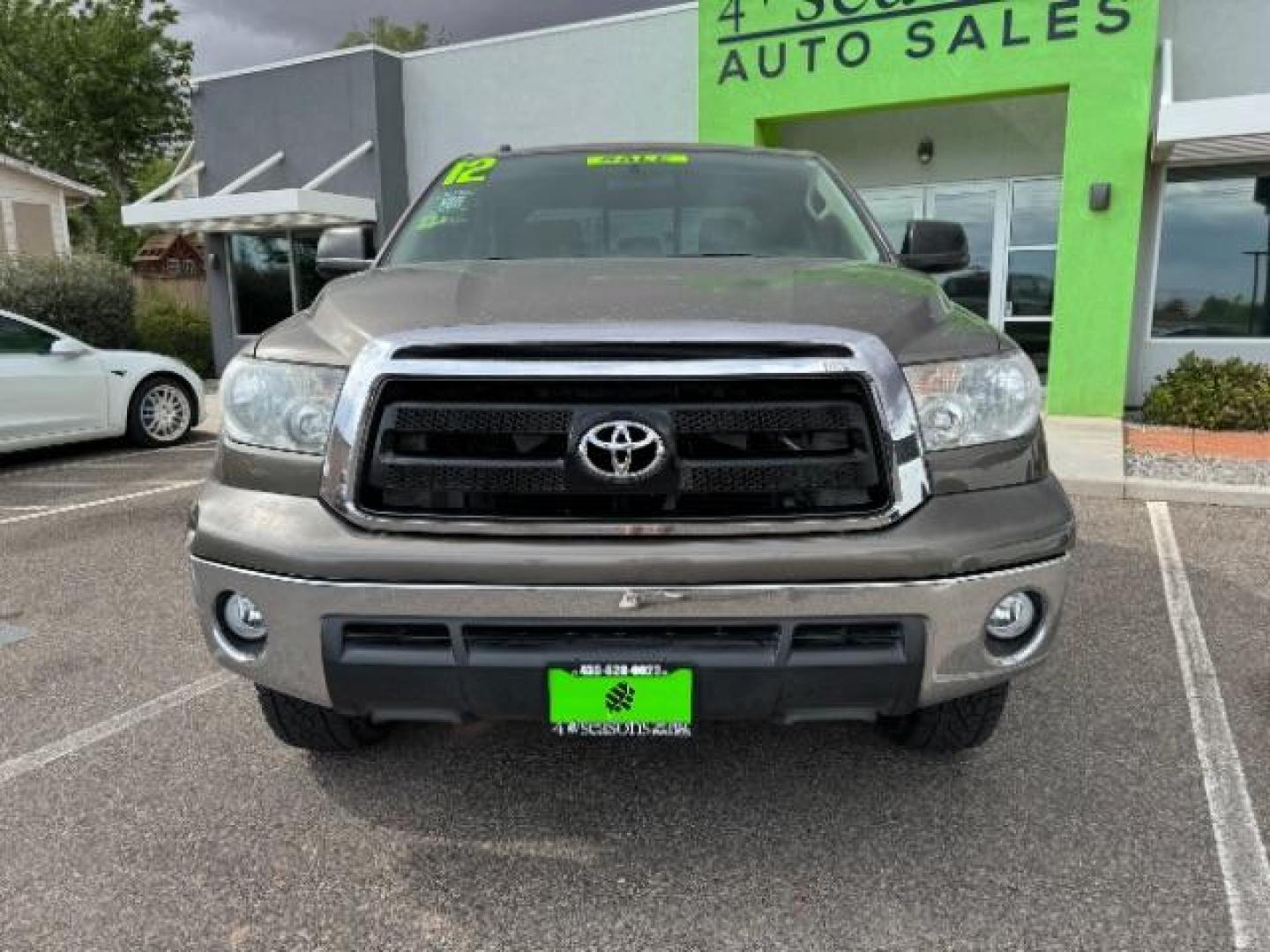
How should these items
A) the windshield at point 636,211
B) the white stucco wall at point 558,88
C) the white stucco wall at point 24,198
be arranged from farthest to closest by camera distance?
the white stucco wall at point 24,198, the white stucco wall at point 558,88, the windshield at point 636,211

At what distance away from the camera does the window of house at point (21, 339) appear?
8047mm

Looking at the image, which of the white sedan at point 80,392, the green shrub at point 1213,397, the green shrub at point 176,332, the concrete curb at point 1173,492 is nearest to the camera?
the concrete curb at point 1173,492

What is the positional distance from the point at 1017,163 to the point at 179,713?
1125 centimetres

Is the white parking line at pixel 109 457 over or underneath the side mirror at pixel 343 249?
underneath

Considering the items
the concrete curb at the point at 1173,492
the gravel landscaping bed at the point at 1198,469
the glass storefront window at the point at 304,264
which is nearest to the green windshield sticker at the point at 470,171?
the concrete curb at the point at 1173,492

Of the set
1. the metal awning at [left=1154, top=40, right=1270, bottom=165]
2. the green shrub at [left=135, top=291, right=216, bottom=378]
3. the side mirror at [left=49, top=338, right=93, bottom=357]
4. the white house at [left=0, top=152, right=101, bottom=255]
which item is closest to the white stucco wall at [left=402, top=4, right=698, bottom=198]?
the metal awning at [left=1154, top=40, right=1270, bottom=165]

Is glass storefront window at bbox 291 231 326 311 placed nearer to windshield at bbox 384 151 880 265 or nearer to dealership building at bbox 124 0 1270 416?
dealership building at bbox 124 0 1270 416

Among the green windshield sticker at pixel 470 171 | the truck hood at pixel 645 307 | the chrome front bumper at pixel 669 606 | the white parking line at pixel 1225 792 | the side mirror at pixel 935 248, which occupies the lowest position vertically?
the white parking line at pixel 1225 792

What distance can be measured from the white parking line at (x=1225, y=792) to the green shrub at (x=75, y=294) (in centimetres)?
1415

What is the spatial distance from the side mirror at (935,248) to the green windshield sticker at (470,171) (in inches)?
65.5

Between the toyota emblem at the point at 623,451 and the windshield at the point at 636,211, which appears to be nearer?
the toyota emblem at the point at 623,451

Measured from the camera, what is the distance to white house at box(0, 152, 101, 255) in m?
21.9

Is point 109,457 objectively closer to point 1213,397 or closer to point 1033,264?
point 1213,397

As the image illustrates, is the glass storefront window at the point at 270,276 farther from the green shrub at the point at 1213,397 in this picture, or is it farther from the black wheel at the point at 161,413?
the green shrub at the point at 1213,397
